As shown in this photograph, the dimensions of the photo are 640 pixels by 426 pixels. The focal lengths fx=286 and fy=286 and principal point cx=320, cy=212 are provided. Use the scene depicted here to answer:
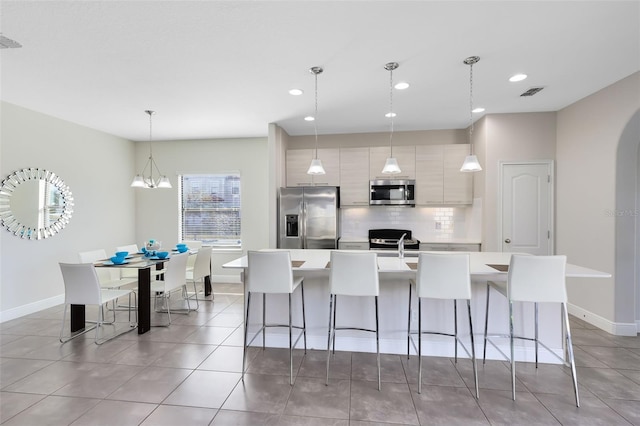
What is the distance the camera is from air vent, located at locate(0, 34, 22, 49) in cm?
227

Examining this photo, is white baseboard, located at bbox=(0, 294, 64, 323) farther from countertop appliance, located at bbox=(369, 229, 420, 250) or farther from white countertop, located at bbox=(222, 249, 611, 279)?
countertop appliance, located at bbox=(369, 229, 420, 250)

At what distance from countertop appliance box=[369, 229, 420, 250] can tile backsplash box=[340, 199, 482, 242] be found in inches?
3.7

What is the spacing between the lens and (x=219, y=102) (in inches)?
146

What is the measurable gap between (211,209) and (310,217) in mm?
2338

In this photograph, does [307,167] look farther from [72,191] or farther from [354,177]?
[72,191]

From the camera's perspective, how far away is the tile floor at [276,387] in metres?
1.95

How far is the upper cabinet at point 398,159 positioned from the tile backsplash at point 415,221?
1.99ft

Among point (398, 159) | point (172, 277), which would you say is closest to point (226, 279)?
point (172, 277)

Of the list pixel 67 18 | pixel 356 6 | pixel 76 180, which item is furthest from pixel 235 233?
pixel 356 6

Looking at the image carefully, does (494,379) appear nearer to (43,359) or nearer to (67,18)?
(43,359)

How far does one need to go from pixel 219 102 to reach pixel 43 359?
326 centimetres

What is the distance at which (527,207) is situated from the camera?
4.17 meters

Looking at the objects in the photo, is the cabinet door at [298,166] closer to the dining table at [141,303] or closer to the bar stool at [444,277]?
the dining table at [141,303]

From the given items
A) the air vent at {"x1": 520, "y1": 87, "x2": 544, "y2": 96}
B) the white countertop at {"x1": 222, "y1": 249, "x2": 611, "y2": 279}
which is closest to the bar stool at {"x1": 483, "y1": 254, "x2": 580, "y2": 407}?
the white countertop at {"x1": 222, "y1": 249, "x2": 611, "y2": 279}
